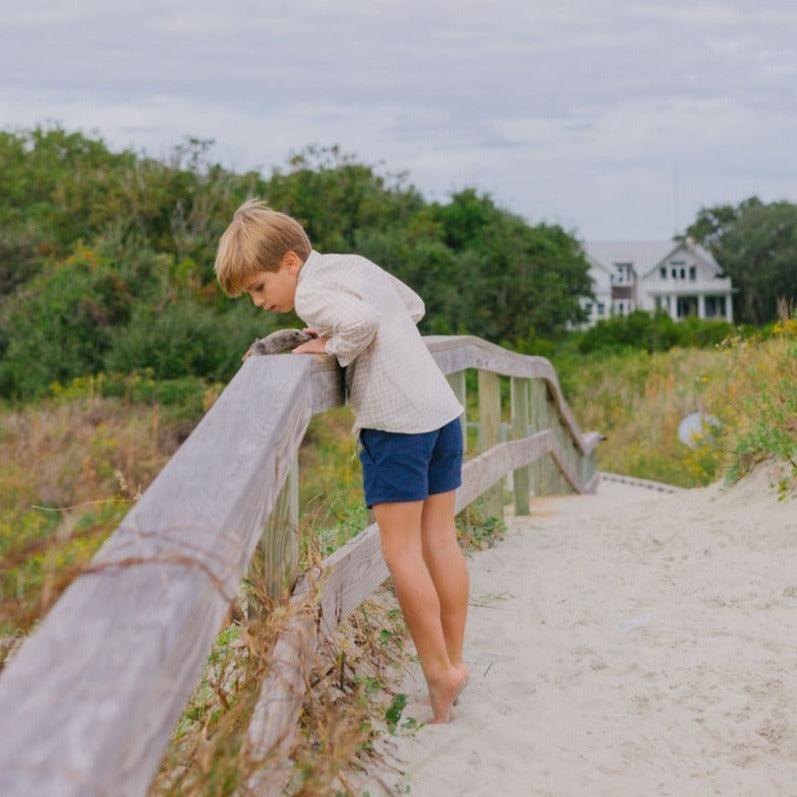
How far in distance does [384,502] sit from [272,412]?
103cm

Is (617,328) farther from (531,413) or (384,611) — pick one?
(384,611)

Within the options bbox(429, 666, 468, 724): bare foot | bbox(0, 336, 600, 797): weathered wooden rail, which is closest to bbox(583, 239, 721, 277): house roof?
bbox(429, 666, 468, 724): bare foot

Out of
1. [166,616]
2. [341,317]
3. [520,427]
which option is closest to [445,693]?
[341,317]

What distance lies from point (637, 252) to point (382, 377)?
83594mm

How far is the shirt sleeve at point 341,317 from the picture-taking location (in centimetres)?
336

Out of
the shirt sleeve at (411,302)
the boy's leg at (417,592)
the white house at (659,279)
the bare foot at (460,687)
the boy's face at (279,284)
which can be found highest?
the boy's face at (279,284)

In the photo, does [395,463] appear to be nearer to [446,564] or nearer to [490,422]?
[446,564]

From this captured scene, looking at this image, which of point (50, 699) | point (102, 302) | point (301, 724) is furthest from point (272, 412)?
point (102, 302)

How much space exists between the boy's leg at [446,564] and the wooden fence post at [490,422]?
310 centimetres

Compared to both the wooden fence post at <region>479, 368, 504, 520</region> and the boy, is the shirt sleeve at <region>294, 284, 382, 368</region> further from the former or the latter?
the wooden fence post at <region>479, 368, 504, 520</region>

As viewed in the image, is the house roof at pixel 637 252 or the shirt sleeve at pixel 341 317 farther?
the house roof at pixel 637 252

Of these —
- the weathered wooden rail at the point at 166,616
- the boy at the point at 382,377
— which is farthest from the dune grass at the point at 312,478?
the boy at the point at 382,377

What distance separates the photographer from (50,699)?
1.29 metres

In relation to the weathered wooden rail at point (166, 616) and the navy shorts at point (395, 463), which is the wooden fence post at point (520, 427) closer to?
the navy shorts at point (395, 463)
